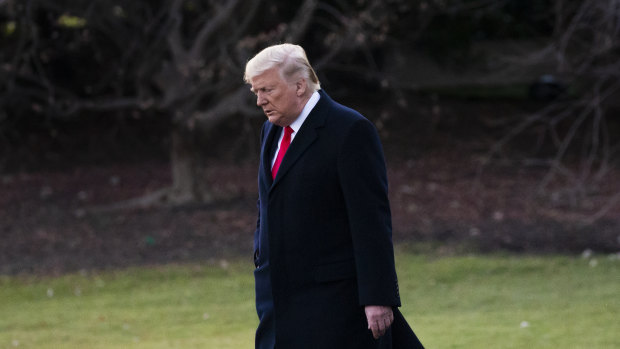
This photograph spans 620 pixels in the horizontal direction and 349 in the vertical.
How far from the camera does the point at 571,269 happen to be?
32.9 feet

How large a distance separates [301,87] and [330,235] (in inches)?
22.3

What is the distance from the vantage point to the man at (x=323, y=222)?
11.0ft

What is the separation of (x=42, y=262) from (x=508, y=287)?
5473 millimetres

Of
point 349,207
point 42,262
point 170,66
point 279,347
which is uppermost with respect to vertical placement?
point 170,66

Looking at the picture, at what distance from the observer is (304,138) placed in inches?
138

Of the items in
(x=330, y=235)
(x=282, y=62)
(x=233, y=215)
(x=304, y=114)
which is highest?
(x=233, y=215)

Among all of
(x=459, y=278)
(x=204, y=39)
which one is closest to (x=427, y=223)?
(x=459, y=278)

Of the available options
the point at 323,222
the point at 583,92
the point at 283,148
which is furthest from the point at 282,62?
the point at 583,92

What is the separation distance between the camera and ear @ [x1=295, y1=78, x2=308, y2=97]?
11.4 ft

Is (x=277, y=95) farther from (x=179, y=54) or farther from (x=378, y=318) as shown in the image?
(x=179, y=54)

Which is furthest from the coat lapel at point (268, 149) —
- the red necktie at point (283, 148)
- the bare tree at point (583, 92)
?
the bare tree at point (583, 92)

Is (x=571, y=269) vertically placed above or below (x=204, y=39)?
below

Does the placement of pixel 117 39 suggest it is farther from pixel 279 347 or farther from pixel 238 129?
pixel 279 347

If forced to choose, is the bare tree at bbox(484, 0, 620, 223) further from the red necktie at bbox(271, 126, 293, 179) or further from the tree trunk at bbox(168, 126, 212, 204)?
the red necktie at bbox(271, 126, 293, 179)
